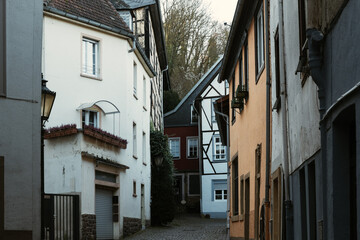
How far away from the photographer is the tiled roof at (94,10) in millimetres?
23688

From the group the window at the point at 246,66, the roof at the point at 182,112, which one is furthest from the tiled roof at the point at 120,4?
the roof at the point at 182,112

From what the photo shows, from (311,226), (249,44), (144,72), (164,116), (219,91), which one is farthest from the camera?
(164,116)

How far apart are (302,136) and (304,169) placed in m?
0.42

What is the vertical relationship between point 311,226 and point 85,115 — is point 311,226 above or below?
below

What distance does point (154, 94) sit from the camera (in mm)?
35844

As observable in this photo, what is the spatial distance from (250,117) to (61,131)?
25.2 ft

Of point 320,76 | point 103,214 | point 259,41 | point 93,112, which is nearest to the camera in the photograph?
point 320,76

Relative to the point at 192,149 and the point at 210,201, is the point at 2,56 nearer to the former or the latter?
the point at 210,201

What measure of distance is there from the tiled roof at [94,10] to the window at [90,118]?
3332 millimetres

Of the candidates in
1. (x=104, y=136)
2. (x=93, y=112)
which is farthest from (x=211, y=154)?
(x=104, y=136)

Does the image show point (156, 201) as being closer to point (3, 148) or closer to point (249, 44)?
point (249, 44)

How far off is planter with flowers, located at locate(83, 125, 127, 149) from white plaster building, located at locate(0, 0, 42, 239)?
9185mm

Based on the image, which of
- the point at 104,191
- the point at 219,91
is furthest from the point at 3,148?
the point at 219,91

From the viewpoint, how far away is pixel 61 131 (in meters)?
21.1
